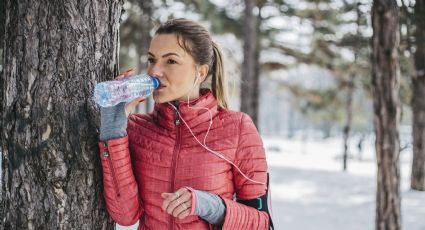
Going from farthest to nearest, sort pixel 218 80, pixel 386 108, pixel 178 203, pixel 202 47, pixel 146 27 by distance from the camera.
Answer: pixel 146 27 → pixel 386 108 → pixel 218 80 → pixel 202 47 → pixel 178 203

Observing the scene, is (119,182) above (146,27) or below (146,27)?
below

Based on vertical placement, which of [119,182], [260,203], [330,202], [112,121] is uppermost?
[112,121]

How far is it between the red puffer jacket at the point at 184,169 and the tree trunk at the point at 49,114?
0.54 ft

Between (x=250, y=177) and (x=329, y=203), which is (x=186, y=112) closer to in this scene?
(x=250, y=177)

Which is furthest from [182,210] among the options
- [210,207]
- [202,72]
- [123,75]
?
[202,72]

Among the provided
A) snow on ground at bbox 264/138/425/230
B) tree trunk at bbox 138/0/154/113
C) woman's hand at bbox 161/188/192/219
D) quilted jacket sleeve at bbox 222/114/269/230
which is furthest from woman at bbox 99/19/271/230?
tree trunk at bbox 138/0/154/113

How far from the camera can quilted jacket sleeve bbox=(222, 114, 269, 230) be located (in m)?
1.87

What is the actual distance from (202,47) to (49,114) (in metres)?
0.79

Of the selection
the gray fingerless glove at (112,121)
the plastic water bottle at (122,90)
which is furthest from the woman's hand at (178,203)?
the plastic water bottle at (122,90)

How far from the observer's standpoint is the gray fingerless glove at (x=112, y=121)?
171 centimetres

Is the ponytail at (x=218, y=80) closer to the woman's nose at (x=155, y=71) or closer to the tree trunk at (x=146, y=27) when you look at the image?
the woman's nose at (x=155, y=71)

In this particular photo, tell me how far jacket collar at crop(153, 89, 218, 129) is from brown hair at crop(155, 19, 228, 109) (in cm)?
15

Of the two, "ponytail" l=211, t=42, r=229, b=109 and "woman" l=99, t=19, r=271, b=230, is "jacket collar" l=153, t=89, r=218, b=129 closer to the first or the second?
"woman" l=99, t=19, r=271, b=230

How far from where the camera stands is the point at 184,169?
1.88m
